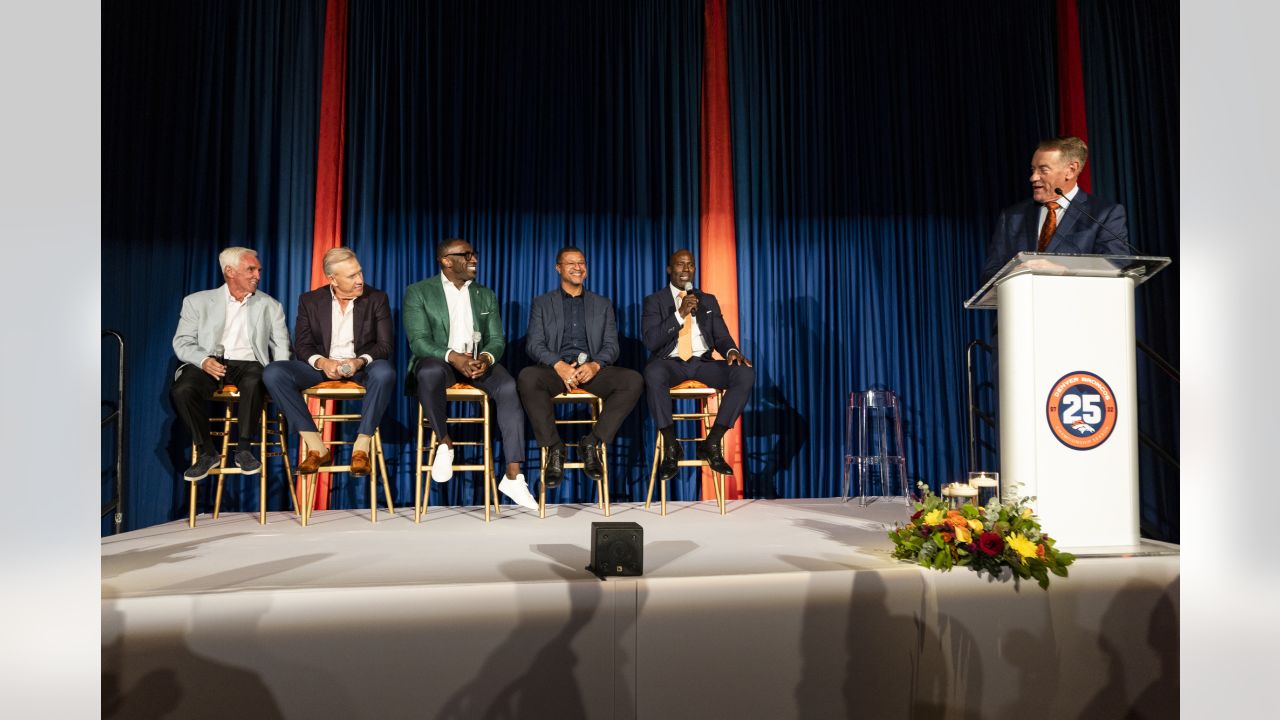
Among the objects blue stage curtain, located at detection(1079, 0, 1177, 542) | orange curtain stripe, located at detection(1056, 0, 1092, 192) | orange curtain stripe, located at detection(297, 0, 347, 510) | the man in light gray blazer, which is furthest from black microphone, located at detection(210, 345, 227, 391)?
orange curtain stripe, located at detection(1056, 0, 1092, 192)

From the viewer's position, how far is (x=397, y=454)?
4871 mm

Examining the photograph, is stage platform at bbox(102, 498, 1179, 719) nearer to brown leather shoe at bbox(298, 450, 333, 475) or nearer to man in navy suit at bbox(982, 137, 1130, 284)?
brown leather shoe at bbox(298, 450, 333, 475)

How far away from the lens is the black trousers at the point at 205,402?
364 cm

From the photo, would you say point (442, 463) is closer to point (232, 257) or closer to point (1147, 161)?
point (232, 257)

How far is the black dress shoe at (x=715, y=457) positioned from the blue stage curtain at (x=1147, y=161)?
268 centimetres

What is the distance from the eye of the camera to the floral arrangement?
2.38 metres

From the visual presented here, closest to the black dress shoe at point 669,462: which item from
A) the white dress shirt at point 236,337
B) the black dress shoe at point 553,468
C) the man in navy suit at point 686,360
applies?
the man in navy suit at point 686,360

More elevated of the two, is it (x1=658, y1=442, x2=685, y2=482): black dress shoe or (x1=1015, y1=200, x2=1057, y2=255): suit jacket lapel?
(x1=1015, y1=200, x2=1057, y2=255): suit jacket lapel

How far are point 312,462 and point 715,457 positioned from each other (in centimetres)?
183

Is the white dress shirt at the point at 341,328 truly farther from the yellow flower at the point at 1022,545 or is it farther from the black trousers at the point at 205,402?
the yellow flower at the point at 1022,545

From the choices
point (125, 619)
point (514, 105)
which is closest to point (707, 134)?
point (514, 105)

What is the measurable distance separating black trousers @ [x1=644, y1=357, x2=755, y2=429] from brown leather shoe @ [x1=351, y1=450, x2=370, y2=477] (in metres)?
1.35
